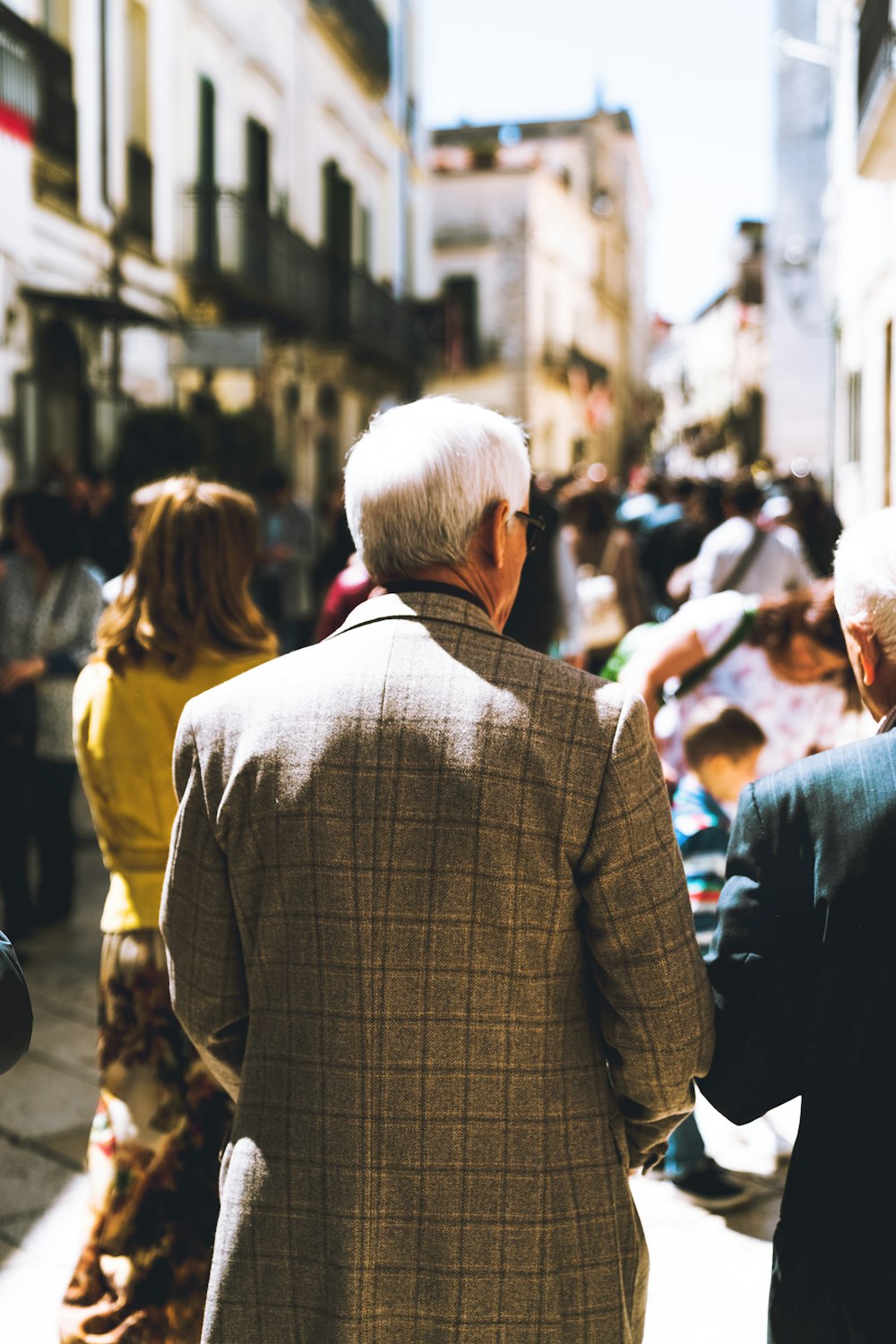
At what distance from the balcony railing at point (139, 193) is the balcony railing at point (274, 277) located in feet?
3.16

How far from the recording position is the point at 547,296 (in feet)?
127

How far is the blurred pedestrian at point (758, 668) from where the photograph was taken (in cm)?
383

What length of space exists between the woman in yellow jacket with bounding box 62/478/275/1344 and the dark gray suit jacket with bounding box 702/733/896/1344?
1288 mm

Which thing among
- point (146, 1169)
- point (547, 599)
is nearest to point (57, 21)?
Answer: point (547, 599)

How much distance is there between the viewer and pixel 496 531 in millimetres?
1922

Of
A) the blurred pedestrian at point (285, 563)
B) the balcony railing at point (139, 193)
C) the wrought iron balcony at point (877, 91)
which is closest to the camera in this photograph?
the wrought iron balcony at point (877, 91)

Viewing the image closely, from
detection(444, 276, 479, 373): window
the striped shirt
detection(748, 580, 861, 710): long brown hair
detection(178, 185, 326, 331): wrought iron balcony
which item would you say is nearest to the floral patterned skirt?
the striped shirt

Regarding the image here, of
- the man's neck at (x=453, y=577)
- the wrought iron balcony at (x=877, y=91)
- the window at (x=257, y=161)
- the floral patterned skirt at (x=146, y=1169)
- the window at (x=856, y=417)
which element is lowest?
the floral patterned skirt at (x=146, y=1169)

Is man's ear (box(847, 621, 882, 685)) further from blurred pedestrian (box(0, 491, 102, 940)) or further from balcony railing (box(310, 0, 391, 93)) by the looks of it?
balcony railing (box(310, 0, 391, 93))

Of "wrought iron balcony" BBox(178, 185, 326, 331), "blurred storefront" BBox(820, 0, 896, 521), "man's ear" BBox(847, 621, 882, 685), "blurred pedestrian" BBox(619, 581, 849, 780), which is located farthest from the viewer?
"wrought iron balcony" BBox(178, 185, 326, 331)

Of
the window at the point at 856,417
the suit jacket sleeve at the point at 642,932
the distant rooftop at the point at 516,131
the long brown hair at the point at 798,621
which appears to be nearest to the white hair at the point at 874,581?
the suit jacket sleeve at the point at 642,932

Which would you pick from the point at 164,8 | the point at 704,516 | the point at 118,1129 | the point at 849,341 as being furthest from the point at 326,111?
the point at 118,1129

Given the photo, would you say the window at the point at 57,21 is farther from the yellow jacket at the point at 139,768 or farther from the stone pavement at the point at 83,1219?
the yellow jacket at the point at 139,768

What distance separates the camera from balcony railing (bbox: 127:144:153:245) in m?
14.2
